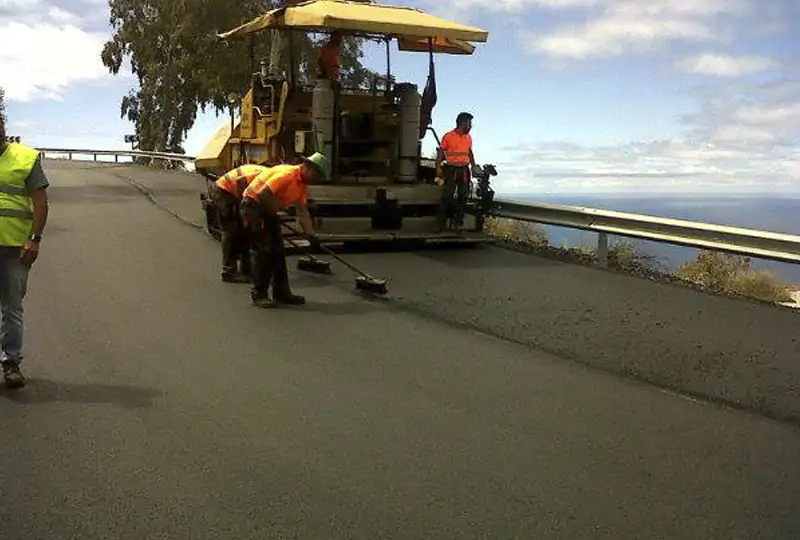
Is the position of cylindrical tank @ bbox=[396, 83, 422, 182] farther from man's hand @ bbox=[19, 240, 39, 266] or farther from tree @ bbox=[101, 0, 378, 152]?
tree @ bbox=[101, 0, 378, 152]

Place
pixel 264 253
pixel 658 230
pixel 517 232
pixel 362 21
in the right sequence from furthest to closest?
pixel 517 232 → pixel 362 21 → pixel 658 230 → pixel 264 253

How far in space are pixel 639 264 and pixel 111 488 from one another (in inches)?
383

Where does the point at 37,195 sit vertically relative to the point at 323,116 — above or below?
below

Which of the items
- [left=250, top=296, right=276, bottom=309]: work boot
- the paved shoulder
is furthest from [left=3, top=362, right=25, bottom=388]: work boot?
the paved shoulder

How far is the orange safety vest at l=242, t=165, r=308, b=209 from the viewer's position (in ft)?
28.7

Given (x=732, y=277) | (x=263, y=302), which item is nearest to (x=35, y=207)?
(x=263, y=302)

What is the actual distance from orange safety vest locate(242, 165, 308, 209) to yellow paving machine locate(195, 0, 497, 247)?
2888 millimetres

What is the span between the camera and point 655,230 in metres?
10.9

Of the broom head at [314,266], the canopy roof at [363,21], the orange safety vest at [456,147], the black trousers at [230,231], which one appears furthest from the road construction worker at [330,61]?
the black trousers at [230,231]

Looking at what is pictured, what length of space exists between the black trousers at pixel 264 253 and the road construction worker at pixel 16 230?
9.18ft

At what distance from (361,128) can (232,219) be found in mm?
3888

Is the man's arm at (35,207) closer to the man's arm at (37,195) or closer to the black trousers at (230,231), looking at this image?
the man's arm at (37,195)

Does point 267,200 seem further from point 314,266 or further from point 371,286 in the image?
point 314,266

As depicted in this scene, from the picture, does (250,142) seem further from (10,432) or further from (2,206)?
(10,432)
